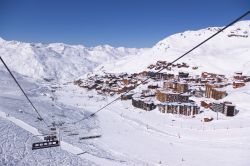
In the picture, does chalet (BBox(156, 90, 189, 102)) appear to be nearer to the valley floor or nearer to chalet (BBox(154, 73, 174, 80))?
the valley floor

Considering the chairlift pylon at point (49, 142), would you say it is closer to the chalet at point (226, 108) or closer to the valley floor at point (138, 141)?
the valley floor at point (138, 141)

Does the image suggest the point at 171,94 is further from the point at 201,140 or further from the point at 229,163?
the point at 229,163

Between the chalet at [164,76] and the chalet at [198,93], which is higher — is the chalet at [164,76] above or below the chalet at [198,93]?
above

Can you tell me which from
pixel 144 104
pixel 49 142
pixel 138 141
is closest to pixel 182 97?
pixel 144 104

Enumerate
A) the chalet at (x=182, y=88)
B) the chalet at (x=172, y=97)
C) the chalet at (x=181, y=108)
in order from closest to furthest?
the chalet at (x=181, y=108) < the chalet at (x=172, y=97) < the chalet at (x=182, y=88)

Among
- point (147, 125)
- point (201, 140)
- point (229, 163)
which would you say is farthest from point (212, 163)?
point (147, 125)

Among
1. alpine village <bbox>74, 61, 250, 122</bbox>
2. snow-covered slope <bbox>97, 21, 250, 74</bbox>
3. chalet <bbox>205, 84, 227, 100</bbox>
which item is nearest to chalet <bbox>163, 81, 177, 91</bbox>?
alpine village <bbox>74, 61, 250, 122</bbox>

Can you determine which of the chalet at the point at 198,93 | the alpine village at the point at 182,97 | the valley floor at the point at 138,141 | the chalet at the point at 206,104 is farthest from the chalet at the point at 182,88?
the valley floor at the point at 138,141
